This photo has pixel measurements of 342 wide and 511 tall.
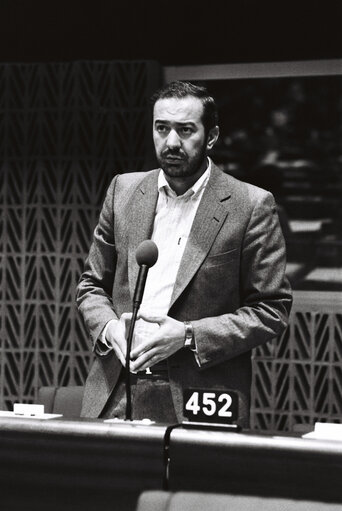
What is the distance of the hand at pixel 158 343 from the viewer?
89.1 inches

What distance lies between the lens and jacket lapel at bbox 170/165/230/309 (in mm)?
2443

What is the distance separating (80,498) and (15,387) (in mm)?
3867

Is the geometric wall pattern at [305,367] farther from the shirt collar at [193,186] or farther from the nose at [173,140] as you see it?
the nose at [173,140]

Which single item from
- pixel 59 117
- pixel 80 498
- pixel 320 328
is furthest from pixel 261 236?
pixel 59 117

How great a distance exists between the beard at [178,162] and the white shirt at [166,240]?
0.30ft

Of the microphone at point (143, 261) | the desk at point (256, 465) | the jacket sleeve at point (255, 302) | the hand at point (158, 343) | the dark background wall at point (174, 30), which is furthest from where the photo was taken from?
the dark background wall at point (174, 30)

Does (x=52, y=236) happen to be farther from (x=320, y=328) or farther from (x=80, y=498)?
(x=80, y=498)

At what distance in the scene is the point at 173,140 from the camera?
7.99 ft

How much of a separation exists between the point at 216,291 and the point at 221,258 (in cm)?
9

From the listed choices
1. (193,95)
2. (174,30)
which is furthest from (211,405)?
(174,30)

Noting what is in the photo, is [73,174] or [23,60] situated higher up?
[23,60]

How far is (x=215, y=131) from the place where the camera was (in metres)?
2.58

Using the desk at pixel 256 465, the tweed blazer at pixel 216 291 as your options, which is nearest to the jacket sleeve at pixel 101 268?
the tweed blazer at pixel 216 291

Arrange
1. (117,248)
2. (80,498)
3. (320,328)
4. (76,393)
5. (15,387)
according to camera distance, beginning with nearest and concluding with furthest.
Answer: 1. (80,498)
2. (117,248)
3. (76,393)
4. (320,328)
5. (15,387)
